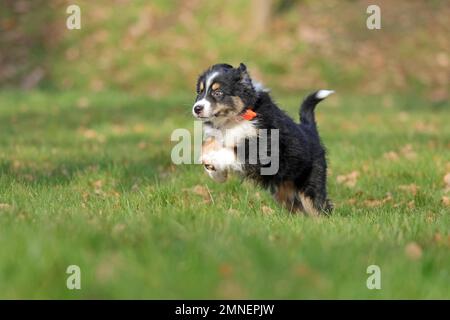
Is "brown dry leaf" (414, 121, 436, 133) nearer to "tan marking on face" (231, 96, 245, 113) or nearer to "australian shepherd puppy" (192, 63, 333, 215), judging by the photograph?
"australian shepherd puppy" (192, 63, 333, 215)

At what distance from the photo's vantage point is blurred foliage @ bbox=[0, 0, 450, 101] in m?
17.4

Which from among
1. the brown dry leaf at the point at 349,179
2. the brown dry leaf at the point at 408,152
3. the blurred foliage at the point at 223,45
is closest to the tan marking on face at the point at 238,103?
the brown dry leaf at the point at 349,179

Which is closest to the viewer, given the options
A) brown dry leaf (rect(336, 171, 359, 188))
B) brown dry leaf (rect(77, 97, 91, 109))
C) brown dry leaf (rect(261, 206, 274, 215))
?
brown dry leaf (rect(261, 206, 274, 215))

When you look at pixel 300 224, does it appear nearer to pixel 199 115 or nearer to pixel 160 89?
pixel 199 115

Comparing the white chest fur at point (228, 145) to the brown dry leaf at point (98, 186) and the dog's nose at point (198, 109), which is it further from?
the brown dry leaf at point (98, 186)

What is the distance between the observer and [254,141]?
5.81 metres

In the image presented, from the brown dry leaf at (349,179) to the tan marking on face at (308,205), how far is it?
119cm

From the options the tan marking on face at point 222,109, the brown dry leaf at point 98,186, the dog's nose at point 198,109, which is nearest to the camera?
the dog's nose at point 198,109

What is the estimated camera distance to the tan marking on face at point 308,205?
20.1ft

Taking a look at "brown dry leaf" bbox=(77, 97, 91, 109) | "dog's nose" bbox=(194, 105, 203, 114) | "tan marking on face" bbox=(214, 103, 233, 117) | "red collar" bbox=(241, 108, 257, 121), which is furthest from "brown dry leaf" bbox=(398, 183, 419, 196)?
"brown dry leaf" bbox=(77, 97, 91, 109)

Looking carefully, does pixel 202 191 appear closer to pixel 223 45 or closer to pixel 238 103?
pixel 238 103

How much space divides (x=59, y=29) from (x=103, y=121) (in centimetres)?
818

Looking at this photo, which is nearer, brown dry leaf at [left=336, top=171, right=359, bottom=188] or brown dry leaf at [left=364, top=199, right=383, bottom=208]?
brown dry leaf at [left=364, top=199, right=383, bottom=208]

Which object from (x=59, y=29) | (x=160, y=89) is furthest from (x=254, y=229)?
(x=59, y=29)
